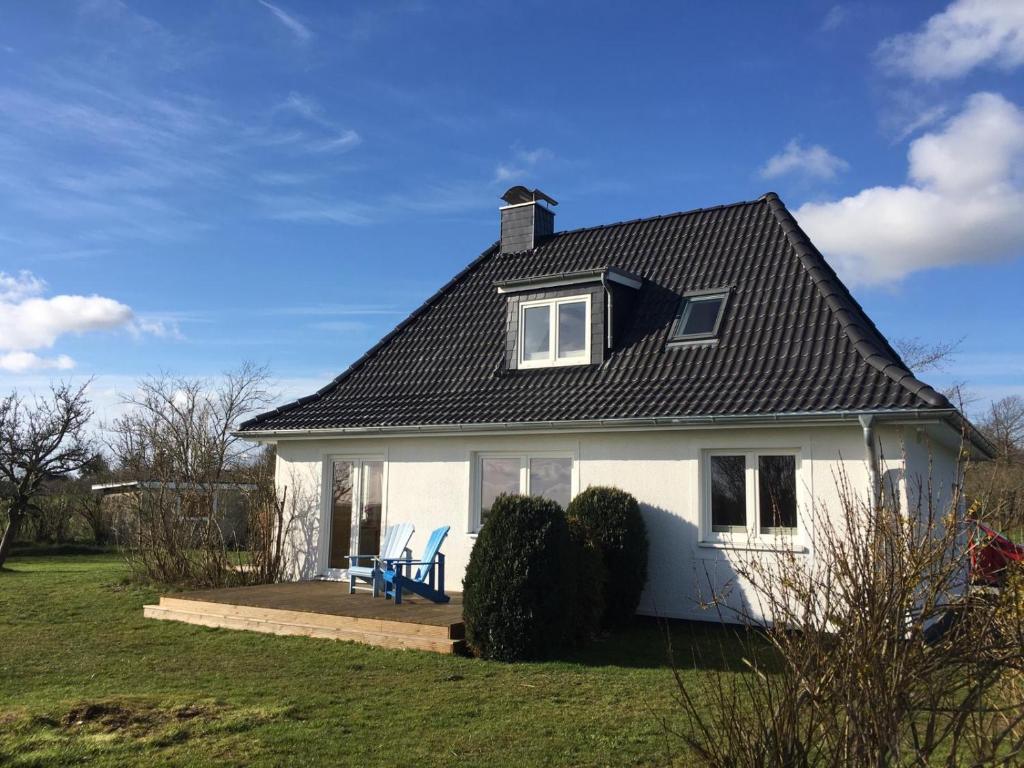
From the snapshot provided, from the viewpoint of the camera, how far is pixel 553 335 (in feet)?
44.0

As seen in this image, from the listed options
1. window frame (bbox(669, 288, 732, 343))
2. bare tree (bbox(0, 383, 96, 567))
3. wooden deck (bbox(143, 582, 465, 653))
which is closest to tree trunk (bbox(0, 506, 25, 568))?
bare tree (bbox(0, 383, 96, 567))

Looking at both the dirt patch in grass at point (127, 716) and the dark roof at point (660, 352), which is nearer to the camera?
the dirt patch in grass at point (127, 716)

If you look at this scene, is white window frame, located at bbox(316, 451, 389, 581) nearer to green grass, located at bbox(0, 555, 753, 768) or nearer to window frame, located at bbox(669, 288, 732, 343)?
green grass, located at bbox(0, 555, 753, 768)

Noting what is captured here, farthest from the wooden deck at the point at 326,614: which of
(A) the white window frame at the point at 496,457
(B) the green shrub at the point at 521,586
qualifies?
(A) the white window frame at the point at 496,457

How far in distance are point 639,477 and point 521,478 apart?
1981 millimetres

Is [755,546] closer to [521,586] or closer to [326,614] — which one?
[521,586]

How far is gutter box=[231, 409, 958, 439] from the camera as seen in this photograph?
928 cm

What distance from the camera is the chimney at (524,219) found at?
17.0 m

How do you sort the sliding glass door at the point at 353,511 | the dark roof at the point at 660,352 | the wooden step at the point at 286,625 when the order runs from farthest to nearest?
the sliding glass door at the point at 353,511, the dark roof at the point at 660,352, the wooden step at the point at 286,625

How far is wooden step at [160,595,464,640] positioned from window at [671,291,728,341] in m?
5.72

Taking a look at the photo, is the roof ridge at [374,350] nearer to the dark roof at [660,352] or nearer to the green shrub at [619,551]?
the dark roof at [660,352]

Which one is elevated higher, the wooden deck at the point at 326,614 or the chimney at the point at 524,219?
the chimney at the point at 524,219

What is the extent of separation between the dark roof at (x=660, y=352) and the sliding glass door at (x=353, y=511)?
955mm

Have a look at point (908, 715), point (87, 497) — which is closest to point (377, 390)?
point (908, 715)
